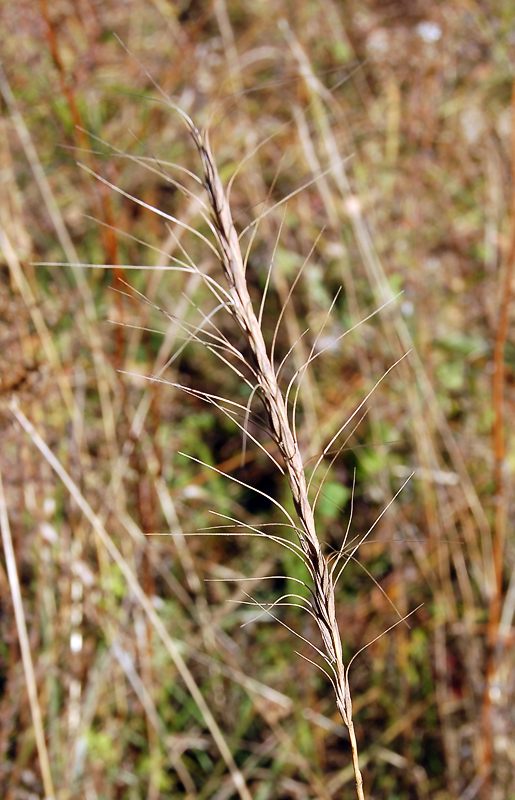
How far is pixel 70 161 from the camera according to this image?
285cm

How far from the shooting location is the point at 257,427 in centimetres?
176

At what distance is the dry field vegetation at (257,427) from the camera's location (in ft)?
6.04

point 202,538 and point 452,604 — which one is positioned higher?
point 202,538

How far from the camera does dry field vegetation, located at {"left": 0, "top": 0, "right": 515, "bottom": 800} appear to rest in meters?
1.84

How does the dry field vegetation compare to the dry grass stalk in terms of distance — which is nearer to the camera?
the dry grass stalk

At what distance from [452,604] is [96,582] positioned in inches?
45.4

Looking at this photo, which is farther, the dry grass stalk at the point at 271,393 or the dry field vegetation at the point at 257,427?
the dry field vegetation at the point at 257,427

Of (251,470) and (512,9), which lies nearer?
(251,470)

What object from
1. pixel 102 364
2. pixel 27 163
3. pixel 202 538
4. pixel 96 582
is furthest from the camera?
pixel 27 163

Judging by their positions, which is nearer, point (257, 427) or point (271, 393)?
point (271, 393)

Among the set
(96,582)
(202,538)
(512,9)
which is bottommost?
(202,538)

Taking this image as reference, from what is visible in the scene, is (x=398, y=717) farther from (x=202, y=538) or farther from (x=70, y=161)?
(x=70, y=161)

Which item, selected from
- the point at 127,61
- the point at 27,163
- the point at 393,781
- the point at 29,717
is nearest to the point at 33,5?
the point at 27,163

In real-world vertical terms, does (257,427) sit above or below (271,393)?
below
